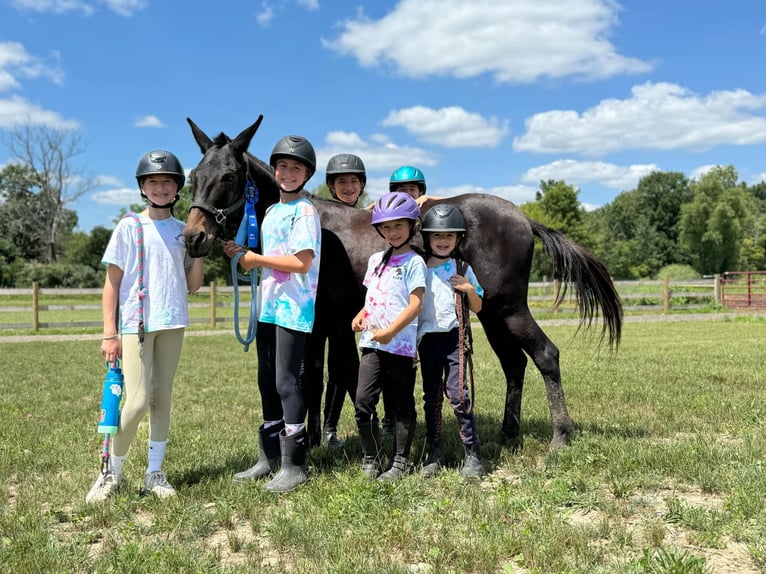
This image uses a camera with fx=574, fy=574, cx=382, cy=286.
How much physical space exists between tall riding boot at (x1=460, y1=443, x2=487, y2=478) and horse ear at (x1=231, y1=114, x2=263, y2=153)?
2680 mm

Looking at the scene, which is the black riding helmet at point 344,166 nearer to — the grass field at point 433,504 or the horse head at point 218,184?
the horse head at point 218,184

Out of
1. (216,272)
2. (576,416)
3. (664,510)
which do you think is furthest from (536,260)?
(664,510)

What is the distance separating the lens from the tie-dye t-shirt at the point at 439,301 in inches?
161

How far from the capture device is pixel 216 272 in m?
46.1

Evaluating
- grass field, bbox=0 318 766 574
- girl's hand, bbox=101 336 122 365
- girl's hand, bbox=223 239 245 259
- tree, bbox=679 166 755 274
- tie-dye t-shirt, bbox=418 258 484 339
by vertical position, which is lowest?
grass field, bbox=0 318 766 574

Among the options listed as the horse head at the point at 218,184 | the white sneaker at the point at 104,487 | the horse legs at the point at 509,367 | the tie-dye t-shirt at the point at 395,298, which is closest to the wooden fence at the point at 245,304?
the horse legs at the point at 509,367

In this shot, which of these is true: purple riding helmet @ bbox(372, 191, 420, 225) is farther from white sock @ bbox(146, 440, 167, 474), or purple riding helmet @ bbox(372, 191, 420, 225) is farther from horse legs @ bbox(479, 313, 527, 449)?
white sock @ bbox(146, 440, 167, 474)

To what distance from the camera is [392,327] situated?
376 cm

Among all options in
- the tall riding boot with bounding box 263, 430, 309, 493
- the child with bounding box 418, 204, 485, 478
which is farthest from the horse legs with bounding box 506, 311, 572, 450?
the tall riding boot with bounding box 263, 430, 309, 493

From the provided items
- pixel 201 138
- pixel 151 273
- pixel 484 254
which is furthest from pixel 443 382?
pixel 201 138

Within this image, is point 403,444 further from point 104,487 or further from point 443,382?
point 104,487

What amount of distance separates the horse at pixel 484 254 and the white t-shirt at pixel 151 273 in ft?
0.59

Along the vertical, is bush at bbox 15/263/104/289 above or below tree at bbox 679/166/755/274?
below

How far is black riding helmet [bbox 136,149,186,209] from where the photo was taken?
3727 millimetres
